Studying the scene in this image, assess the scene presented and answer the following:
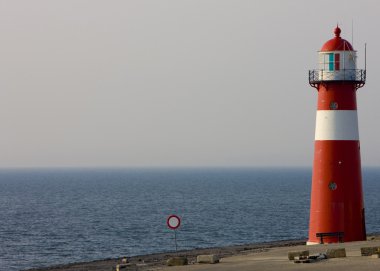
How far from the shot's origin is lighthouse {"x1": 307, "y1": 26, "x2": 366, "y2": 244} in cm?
3747

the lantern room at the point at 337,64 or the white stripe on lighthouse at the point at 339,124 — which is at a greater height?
the lantern room at the point at 337,64

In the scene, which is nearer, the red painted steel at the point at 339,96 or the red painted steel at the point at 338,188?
the red painted steel at the point at 339,96

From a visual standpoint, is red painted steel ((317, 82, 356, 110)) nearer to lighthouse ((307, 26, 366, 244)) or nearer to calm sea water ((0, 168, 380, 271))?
lighthouse ((307, 26, 366, 244))

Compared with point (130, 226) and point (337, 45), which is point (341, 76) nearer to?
point (337, 45)

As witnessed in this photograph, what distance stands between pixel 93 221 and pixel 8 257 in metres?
33.1

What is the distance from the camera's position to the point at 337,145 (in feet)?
123

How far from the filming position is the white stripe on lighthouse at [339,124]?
123 feet

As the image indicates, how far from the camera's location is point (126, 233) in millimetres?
75000

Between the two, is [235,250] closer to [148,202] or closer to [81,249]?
[81,249]

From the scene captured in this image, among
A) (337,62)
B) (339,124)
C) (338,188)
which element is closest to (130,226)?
(338,188)

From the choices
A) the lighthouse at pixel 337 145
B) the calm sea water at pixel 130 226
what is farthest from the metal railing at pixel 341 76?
the calm sea water at pixel 130 226

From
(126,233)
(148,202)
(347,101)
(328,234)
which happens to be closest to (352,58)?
(347,101)

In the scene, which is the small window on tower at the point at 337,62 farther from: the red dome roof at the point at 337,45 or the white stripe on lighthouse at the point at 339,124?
the white stripe on lighthouse at the point at 339,124

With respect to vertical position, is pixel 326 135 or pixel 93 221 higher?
pixel 326 135
